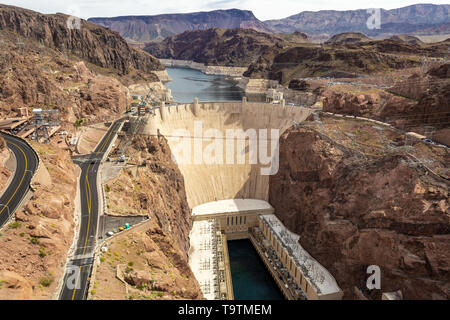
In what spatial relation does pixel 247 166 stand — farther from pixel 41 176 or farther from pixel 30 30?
pixel 30 30

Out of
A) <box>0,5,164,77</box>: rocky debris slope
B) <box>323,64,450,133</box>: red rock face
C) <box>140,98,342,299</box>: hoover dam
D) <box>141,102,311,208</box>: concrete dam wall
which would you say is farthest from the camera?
<box>0,5,164,77</box>: rocky debris slope

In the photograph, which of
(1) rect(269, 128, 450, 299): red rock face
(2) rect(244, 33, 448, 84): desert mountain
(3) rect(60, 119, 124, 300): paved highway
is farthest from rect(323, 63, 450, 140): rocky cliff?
(2) rect(244, 33, 448, 84): desert mountain

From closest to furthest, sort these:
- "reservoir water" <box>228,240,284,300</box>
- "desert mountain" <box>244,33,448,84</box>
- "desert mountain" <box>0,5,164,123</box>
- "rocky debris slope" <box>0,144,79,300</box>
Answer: "rocky debris slope" <box>0,144,79,300</box> → "reservoir water" <box>228,240,284,300</box> → "desert mountain" <box>0,5,164,123</box> → "desert mountain" <box>244,33,448,84</box>

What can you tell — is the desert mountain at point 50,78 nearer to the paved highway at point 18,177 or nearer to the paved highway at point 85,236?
the paved highway at point 18,177

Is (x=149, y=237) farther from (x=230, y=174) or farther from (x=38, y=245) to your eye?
(x=230, y=174)

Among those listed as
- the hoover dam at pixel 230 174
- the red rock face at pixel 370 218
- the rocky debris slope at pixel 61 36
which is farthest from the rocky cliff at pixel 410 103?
the rocky debris slope at pixel 61 36

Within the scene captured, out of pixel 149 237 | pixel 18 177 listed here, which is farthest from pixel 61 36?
pixel 149 237

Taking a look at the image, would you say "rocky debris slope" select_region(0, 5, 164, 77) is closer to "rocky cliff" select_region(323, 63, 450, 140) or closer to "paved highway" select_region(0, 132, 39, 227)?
"paved highway" select_region(0, 132, 39, 227)
